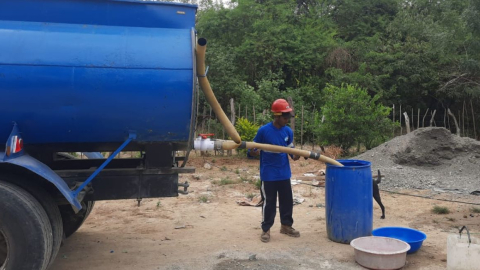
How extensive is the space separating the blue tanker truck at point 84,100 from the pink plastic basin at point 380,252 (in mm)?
1928

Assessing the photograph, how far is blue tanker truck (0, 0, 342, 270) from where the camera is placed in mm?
3330

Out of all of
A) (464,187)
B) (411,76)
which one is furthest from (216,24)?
(464,187)

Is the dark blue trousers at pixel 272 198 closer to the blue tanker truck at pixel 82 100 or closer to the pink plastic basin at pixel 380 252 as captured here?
the pink plastic basin at pixel 380 252

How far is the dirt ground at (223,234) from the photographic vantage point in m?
4.48

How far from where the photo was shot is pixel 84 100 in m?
3.43

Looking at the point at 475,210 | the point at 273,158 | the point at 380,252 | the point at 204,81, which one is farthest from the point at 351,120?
the point at 204,81

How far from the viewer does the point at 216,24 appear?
2017cm

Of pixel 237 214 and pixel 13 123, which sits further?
pixel 237 214

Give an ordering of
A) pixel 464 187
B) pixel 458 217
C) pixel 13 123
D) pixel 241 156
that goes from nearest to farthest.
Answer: pixel 13 123 < pixel 458 217 < pixel 464 187 < pixel 241 156

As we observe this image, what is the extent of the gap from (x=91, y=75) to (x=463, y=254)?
3529 mm

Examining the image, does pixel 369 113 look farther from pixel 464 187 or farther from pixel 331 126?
pixel 464 187

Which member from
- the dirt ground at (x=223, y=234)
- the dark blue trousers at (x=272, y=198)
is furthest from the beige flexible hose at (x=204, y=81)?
the dirt ground at (x=223, y=234)

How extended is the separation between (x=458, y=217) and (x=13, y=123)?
587 cm

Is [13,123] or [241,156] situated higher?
[13,123]
